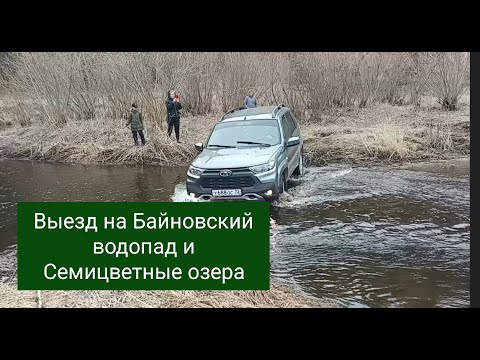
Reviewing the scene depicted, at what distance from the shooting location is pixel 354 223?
9.18 metres

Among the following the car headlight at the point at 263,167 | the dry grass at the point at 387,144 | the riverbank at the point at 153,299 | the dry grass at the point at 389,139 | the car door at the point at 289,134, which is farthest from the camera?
the dry grass at the point at 389,139

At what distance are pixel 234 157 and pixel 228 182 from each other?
63cm

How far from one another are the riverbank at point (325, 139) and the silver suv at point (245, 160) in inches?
165

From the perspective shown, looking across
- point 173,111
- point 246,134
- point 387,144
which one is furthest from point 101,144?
point 387,144

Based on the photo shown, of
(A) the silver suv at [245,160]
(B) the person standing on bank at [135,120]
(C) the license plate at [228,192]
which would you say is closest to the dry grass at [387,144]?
(A) the silver suv at [245,160]

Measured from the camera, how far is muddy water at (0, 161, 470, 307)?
21.6ft

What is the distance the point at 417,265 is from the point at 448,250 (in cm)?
90

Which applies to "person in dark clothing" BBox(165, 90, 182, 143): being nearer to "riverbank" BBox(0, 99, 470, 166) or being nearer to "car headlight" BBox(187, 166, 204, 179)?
"riverbank" BBox(0, 99, 470, 166)

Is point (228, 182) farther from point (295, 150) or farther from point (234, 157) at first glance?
point (295, 150)

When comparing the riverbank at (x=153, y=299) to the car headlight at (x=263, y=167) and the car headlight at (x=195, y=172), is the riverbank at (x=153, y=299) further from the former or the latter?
the car headlight at (x=195, y=172)

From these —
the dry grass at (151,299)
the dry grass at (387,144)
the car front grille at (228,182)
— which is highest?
the dry grass at (387,144)

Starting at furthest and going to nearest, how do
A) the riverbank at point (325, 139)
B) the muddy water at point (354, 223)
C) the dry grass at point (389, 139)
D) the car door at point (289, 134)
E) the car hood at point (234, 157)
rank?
1. the riverbank at point (325, 139)
2. the dry grass at point (389, 139)
3. the car door at point (289, 134)
4. the car hood at point (234, 157)
5. the muddy water at point (354, 223)

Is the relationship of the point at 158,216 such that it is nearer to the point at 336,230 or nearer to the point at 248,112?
the point at 336,230

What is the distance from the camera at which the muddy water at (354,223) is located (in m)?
6.58
